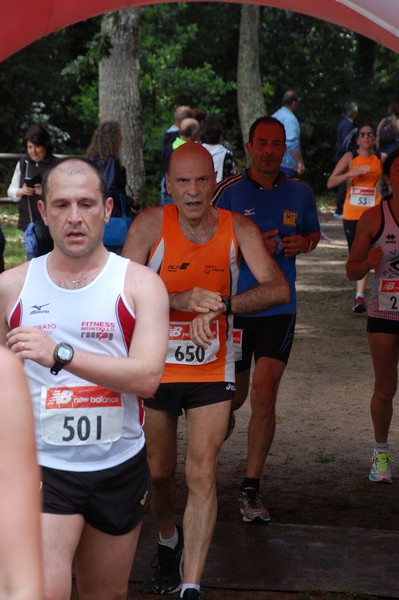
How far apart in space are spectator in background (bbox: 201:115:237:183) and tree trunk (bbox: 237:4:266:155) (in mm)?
15916

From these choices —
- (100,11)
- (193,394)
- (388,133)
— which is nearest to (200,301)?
(193,394)

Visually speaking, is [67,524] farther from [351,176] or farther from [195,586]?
[351,176]

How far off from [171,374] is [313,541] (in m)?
1.44

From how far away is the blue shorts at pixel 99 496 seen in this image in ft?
12.4

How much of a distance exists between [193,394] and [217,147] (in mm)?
7642

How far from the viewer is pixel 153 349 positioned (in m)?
3.67

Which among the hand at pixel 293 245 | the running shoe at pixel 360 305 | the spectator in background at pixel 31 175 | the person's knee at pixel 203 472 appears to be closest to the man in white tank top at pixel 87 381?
the person's knee at pixel 203 472

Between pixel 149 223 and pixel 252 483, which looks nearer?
pixel 149 223

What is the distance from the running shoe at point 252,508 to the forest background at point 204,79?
20979 millimetres

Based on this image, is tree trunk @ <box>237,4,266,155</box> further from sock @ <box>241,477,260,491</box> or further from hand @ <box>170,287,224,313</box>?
hand @ <box>170,287,224,313</box>

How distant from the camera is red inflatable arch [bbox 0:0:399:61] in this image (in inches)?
270

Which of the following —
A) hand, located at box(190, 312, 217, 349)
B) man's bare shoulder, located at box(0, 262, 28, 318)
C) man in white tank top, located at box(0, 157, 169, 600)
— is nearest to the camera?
man in white tank top, located at box(0, 157, 169, 600)

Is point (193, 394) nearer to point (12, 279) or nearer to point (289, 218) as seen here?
point (12, 279)

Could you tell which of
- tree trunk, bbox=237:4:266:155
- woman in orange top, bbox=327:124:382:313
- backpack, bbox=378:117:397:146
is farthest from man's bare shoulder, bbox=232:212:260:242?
tree trunk, bbox=237:4:266:155
